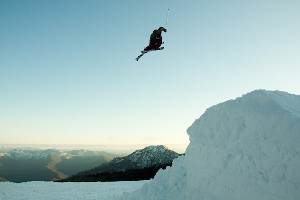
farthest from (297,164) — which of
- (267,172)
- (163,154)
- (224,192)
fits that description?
(163,154)

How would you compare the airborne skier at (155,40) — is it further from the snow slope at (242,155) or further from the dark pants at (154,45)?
the snow slope at (242,155)

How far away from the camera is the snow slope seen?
729cm

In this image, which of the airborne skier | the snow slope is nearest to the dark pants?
the airborne skier

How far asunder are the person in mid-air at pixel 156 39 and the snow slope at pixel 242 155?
5.54 m

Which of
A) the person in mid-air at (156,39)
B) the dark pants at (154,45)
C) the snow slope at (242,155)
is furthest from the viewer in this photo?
the dark pants at (154,45)

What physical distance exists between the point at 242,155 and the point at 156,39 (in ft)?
28.4

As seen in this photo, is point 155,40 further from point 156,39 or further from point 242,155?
point 242,155

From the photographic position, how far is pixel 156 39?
13.3 meters

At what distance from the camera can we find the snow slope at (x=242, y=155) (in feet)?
23.9

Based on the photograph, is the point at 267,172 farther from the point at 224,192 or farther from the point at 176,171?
the point at 176,171

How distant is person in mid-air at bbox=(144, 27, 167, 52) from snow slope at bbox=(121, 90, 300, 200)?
554cm

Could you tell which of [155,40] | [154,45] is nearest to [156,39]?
[155,40]

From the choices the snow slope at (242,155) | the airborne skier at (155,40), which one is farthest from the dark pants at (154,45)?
the snow slope at (242,155)

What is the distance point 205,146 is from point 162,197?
12.6ft
